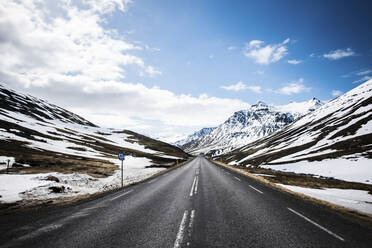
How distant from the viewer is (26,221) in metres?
7.57

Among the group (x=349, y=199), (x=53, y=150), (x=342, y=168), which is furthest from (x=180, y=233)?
(x=53, y=150)

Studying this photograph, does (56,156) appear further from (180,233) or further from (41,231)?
(180,233)

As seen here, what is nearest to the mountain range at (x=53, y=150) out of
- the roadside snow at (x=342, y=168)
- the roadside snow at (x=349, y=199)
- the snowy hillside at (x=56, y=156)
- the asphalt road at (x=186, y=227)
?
the snowy hillside at (x=56, y=156)

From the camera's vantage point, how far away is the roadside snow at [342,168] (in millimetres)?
34981

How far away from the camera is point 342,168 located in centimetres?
4172

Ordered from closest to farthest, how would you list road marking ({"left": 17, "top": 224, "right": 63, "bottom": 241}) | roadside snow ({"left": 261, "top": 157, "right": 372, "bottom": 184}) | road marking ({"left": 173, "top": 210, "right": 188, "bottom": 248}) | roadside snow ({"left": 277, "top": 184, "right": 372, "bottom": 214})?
road marking ({"left": 173, "top": 210, "right": 188, "bottom": 248})
road marking ({"left": 17, "top": 224, "right": 63, "bottom": 241})
roadside snow ({"left": 277, "top": 184, "right": 372, "bottom": 214})
roadside snow ({"left": 261, "top": 157, "right": 372, "bottom": 184})

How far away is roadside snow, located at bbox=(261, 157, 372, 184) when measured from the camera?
34981mm

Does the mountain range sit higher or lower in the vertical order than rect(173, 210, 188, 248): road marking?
higher

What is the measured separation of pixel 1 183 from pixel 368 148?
246ft

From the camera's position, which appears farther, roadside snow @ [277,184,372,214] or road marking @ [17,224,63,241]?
roadside snow @ [277,184,372,214]

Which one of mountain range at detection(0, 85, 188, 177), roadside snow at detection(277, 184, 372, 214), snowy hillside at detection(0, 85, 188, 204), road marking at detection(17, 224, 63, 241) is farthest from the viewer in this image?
mountain range at detection(0, 85, 188, 177)

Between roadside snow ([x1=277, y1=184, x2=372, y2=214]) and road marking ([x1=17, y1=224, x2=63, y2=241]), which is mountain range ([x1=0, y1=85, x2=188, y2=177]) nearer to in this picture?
road marking ([x1=17, y1=224, x2=63, y2=241])

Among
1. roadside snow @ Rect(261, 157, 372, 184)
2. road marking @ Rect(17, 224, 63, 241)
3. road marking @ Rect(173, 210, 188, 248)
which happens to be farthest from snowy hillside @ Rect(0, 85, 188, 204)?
Result: roadside snow @ Rect(261, 157, 372, 184)

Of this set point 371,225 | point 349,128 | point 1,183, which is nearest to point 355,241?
point 371,225
